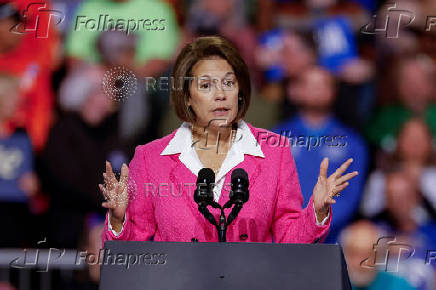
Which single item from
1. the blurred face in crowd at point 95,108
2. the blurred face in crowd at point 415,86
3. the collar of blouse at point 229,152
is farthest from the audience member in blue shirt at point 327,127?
the collar of blouse at point 229,152

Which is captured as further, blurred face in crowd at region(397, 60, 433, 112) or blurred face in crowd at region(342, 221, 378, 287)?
blurred face in crowd at region(397, 60, 433, 112)

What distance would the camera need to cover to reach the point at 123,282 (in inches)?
79.5

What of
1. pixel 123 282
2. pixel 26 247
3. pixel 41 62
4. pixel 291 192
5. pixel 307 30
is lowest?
pixel 26 247

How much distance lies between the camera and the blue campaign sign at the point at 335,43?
167 inches

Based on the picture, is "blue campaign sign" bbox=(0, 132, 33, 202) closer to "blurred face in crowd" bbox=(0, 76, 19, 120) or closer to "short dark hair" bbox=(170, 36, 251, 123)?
"blurred face in crowd" bbox=(0, 76, 19, 120)

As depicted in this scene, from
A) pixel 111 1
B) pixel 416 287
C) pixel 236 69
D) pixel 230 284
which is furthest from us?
pixel 111 1

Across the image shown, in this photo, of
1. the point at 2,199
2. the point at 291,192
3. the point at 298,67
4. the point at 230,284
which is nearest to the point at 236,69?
the point at 291,192

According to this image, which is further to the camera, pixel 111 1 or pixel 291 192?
pixel 111 1

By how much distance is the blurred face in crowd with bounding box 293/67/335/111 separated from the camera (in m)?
4.22

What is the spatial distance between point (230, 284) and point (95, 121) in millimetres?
2350

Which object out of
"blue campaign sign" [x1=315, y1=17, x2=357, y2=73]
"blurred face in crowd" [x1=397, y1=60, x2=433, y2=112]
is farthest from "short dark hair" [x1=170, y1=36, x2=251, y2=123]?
"blurred face in crowd" [x1=397, y1=60, x2=433, y2=112]

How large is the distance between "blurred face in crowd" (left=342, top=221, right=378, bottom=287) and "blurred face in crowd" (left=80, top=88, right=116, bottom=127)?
1.38 metres

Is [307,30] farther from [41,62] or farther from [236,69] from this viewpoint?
[236,69]

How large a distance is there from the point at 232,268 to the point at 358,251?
85.5 inches
